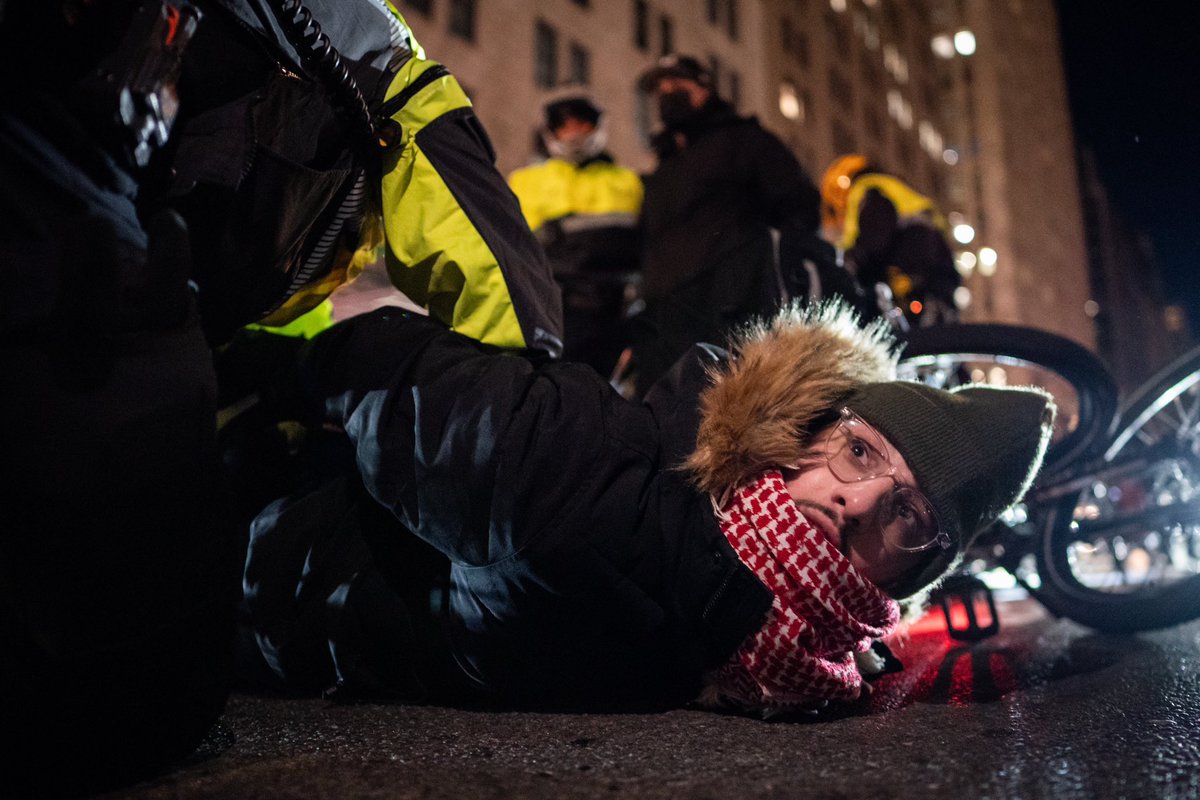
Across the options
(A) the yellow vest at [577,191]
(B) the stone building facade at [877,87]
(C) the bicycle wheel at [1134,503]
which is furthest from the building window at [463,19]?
(C) the bicycle wheel at [1134,503]

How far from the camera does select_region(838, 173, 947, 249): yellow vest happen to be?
398 centimetres

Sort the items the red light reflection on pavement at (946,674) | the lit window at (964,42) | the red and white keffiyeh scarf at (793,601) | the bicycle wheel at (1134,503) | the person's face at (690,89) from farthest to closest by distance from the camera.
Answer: the lit window at (964,42), the person's face at (690,89), the bicycle wheel at (1134,503), the red light reflection on pavement at (946,674), the red and white keffiyeh scarf at (793,601)

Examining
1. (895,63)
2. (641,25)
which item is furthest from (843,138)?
(641,25)

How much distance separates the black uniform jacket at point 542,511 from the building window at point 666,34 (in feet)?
78.2

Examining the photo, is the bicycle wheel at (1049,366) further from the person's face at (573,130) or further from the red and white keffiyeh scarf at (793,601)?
the person's face at (573,130)

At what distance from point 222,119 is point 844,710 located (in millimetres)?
1552

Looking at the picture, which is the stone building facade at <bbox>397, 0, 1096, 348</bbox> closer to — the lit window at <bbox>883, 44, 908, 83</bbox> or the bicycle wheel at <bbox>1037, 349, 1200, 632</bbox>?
the lit window at <bbox>883, 44, 908, 83</bbox>

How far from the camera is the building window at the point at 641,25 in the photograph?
22.8m

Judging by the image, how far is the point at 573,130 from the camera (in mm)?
3854

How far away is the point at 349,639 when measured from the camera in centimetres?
173

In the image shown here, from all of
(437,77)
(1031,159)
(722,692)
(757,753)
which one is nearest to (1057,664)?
(722,692)

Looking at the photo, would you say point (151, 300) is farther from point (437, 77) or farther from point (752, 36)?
point (752, 36)

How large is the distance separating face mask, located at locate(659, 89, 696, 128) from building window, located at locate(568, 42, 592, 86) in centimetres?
1784

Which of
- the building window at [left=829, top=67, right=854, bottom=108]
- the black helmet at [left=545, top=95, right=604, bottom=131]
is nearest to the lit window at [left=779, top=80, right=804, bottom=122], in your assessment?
the building window at [left=829, top=67, right=854, bottom=108]
